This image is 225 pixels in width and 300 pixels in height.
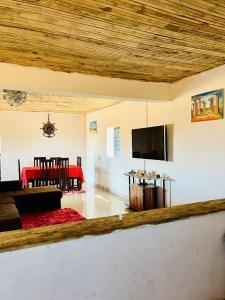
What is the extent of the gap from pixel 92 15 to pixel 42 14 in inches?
14.9

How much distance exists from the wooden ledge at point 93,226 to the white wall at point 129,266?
4 centimetres

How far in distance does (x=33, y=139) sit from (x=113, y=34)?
583cm

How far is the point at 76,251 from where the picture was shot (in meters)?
1.36

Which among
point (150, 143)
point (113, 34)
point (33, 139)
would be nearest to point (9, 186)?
point (150, 143)

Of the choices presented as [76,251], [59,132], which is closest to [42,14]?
[76,251]

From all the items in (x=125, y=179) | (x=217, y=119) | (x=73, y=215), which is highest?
(x=217, y=119)

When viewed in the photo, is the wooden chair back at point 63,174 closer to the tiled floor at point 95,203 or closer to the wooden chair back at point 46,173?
the wooden chair back at point 46,173

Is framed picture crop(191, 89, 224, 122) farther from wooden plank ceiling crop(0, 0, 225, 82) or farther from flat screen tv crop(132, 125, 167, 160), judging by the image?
flat screen tv crop(132, 125, 167, 160)

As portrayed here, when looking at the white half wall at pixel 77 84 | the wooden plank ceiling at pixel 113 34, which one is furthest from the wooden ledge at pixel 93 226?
the white half wall at pixel 77 84

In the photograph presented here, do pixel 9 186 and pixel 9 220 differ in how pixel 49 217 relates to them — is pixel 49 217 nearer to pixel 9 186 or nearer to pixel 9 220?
pixel 9 186

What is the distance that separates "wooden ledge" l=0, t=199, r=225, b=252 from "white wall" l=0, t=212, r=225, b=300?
0.12 ft

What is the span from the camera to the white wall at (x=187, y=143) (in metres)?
3.36

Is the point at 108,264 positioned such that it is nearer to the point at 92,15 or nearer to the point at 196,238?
the point at 196,238

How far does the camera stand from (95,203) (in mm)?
5312
